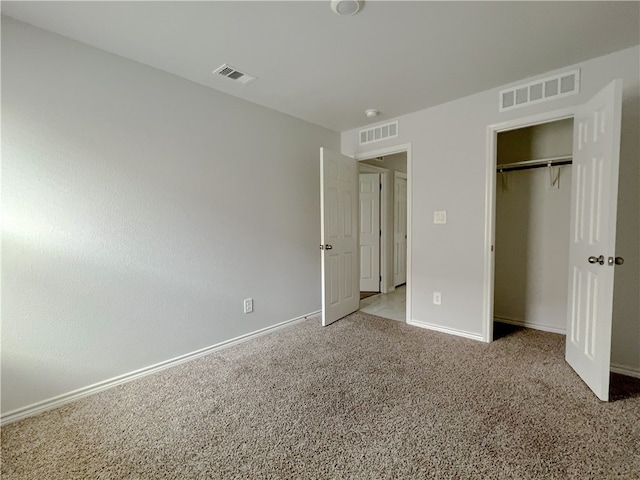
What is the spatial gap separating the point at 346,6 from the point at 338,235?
2.22 m

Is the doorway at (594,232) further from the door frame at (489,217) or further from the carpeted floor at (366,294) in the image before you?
the carpeted floor at (366,294)

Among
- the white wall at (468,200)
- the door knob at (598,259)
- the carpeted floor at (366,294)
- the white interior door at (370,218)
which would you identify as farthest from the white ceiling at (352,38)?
the carpeted floor at (366,294)

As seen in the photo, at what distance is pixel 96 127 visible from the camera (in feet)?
6.53

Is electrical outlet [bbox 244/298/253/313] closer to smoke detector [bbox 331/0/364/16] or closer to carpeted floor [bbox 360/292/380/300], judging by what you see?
carpeted floor [bbox 360/292/380/300]

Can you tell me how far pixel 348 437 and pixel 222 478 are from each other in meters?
0.66

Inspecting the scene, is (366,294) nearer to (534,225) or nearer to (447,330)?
(447,330)

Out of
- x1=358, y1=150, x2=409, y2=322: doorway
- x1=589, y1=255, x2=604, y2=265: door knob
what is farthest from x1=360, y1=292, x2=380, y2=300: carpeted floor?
x1=589, y1=255, x2=604, y2=265: door knob

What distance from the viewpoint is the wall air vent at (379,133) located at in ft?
11.0

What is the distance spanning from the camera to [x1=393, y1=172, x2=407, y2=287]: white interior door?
Result: 5.02m

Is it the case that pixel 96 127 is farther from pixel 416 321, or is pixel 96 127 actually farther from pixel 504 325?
pixel 504 325

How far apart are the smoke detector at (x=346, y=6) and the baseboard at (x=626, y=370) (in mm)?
3142

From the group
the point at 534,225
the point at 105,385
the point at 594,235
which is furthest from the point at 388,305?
the point at 105,385

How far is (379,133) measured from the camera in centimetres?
349

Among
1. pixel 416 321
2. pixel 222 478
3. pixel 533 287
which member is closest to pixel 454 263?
pixel 416 321
